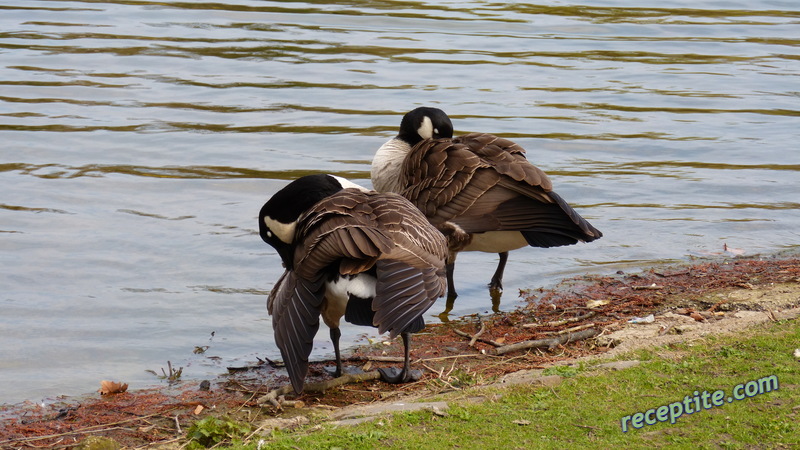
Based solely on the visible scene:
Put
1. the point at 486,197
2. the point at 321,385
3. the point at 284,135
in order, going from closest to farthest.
→ 1. the point at 321,385
2. the point at 486,197
3. the point at 284,135

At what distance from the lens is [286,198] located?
20.2ft

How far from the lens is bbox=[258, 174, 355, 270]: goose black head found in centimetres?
608

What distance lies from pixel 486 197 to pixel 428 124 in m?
1.62

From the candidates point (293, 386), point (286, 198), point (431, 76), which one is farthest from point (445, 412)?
point (431, 76)

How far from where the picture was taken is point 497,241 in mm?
7539

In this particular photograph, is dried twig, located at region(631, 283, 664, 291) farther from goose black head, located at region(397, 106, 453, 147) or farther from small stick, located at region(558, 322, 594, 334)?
goose black head, located at region(397, 106, 453, 147)

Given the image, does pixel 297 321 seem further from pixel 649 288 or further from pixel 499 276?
pixel 649 288

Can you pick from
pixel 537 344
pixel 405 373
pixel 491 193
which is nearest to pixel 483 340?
pixel 537 344

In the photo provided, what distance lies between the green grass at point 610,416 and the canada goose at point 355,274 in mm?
604

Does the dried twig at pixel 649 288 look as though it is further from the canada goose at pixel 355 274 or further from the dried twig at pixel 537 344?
the canada goose at pixel 355 274

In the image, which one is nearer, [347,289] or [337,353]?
[347,289]

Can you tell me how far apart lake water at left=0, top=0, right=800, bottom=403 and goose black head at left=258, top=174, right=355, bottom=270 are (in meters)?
0.98

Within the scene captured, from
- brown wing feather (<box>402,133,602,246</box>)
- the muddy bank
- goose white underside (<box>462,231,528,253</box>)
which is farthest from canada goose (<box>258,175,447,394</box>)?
Answer: goose white underside (<box>462,231,528,253</box>)

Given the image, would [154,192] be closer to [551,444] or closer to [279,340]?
[279,340]
